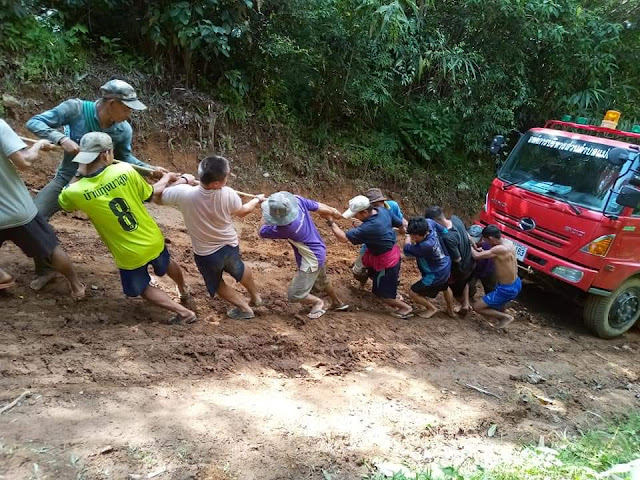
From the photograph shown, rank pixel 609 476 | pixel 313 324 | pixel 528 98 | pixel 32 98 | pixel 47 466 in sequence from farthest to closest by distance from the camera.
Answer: pixel 528 98 → pixel 32 98 → pixel 313 324 → pixel 609 476 → pixel 47 466

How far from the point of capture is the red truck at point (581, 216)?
195 inches

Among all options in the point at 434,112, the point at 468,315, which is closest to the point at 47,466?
the point at 468,315

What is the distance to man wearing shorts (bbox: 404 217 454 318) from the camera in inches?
183

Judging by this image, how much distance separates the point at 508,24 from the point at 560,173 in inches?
152

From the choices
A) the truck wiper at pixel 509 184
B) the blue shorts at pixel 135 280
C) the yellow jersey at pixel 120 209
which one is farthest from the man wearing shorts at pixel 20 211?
the truck wiper at pixel 509 184

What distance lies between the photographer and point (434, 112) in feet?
27.5

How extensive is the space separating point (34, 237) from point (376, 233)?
284cm

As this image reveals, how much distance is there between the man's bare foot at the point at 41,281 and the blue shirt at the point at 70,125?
86cm

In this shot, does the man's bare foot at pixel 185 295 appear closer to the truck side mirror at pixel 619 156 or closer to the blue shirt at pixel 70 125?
the blue shirt at pixel 70 125

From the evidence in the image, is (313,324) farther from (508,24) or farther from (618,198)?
(508,24)

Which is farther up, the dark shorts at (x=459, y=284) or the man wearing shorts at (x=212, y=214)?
the man wearing shorts at (x=212, y=214)

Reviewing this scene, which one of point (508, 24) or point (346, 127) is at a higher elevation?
point (508, 24)

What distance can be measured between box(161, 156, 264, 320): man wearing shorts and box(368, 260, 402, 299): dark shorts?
1416 mm

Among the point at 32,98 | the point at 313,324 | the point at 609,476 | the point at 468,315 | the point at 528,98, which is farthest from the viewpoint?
the point at 528,98
